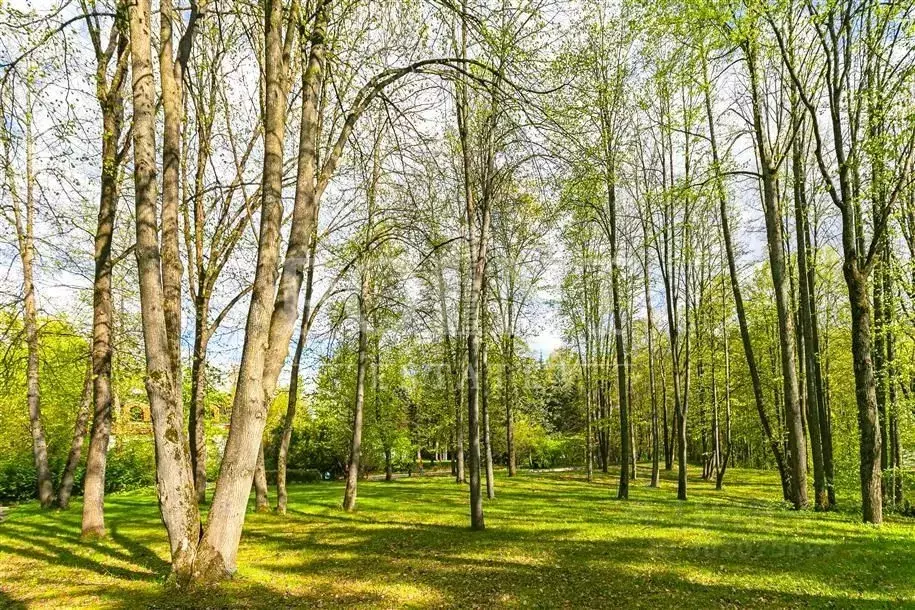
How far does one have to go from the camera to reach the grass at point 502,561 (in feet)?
18.3

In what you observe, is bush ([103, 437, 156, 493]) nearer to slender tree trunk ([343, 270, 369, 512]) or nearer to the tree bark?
slender tree trunk ([343, 270, 369, 512])

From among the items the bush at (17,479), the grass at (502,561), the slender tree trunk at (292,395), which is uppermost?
the slender tree trunk at (292,395)

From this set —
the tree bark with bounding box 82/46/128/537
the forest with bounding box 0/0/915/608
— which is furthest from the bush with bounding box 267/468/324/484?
the tree bark with bounding box 82/46/128/537

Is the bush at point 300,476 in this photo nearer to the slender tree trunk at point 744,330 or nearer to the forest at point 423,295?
the forest at point 423,295

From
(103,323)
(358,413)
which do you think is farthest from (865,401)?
(103,323)

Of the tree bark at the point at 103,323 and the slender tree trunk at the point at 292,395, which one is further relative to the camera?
the slender tree trunk at the point at 292,395

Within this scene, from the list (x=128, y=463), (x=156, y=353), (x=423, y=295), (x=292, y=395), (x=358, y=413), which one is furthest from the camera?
(x=128, y=463)

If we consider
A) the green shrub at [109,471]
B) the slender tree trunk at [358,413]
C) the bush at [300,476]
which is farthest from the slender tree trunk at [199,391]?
the bush at [300,476]

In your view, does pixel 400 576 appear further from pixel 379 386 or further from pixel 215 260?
pixel 379 386

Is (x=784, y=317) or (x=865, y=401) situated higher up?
(x=784, y=317)

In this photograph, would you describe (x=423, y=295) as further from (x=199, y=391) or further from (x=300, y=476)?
(x=300, y=476)

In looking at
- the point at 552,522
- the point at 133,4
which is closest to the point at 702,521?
the point at 552,522

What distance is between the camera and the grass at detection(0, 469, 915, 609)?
557 cm

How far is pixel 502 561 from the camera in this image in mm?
7336
